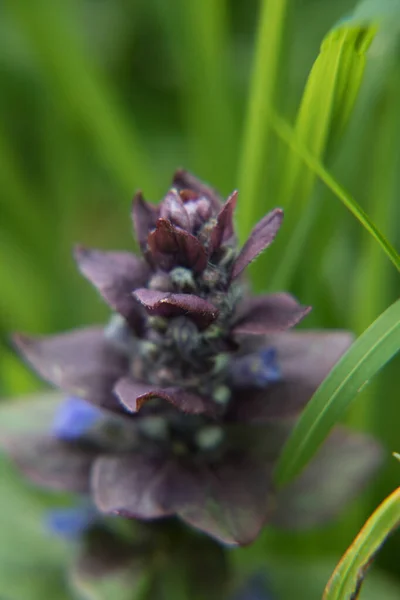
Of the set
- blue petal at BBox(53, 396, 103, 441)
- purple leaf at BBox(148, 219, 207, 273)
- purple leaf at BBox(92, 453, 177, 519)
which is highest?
purple leaf at BBox(148, 219, 207, 273)

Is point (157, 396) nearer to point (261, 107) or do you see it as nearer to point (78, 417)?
point (78, 417)

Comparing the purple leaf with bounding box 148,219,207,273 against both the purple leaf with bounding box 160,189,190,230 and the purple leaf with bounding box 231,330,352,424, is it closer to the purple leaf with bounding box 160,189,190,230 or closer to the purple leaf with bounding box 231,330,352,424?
the purple leaf with bounding box 160,189,190,230

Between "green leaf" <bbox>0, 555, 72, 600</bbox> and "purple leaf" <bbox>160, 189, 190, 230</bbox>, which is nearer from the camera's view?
"purple leaf" <bbox>160, 189, 190, 230</bbox>

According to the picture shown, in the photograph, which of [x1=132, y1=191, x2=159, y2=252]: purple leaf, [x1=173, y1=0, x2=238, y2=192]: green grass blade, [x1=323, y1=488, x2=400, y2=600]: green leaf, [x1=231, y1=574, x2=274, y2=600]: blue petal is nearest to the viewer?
[x1=323, y1=488, x2=400, y2=600]: green leaf

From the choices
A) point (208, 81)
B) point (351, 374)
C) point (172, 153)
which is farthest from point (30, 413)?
point (172, 153)

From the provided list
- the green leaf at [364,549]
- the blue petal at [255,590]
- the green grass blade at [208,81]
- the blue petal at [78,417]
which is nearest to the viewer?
the green leaf at [364,549]

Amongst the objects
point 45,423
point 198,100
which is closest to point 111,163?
point 198,100

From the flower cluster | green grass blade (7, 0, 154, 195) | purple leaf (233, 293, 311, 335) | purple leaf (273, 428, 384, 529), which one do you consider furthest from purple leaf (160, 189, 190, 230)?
green grass blade (7, 0, 154, 195)

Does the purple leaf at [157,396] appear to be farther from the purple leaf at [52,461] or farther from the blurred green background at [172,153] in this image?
the blurred green background at [172,153]

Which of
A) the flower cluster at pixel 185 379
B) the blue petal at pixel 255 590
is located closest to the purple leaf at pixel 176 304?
the flower cluster at pixel 185 379
